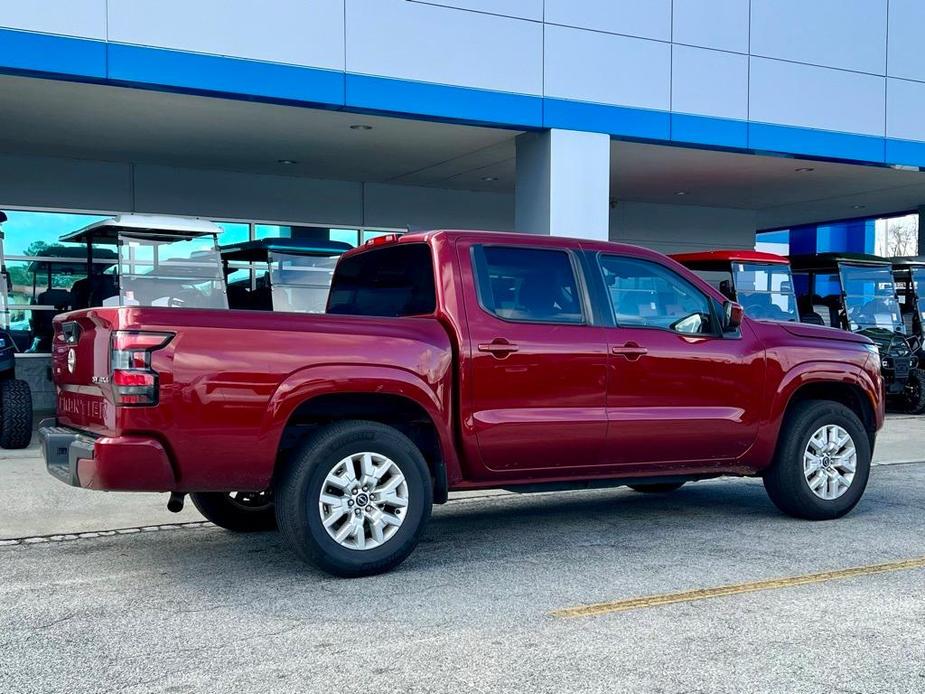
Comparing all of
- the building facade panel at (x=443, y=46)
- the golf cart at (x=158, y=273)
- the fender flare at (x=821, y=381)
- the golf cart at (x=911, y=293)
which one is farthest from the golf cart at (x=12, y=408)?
the golf cart at (x=911, y=293)

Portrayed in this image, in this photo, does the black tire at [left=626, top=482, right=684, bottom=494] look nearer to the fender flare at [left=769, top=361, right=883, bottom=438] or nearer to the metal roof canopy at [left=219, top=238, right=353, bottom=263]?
the fender flare at [left=769, top=361, right=883, bottom=438]

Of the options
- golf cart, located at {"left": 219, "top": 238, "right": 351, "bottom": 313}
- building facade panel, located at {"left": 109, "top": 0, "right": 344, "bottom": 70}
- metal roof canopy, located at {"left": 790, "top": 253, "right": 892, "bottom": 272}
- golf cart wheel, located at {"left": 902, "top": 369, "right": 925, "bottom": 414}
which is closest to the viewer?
building facade panel, located at {"left": 109, "top": 0, "right": 344, "bottom": 70}

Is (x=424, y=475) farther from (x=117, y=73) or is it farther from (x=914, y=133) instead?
(x=914, y=133)

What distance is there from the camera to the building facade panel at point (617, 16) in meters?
14.2

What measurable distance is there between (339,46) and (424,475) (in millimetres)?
8186

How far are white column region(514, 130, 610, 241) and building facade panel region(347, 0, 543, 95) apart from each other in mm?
812

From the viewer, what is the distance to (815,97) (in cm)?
1628

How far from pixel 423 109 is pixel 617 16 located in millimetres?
3310

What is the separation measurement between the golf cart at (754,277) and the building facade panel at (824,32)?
3244 millimetres

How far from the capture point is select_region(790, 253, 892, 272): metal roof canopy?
54.2 ft

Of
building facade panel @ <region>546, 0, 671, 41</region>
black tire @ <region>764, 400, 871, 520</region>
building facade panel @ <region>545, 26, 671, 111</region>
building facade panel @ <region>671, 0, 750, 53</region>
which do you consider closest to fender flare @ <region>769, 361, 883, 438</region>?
black tire @ <region>764, 400, 871, 520</region>

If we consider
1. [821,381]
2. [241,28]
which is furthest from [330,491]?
[241,28]

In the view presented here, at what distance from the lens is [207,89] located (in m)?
12.1

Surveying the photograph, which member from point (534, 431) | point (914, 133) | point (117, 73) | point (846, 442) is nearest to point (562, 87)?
point (117, 73)
